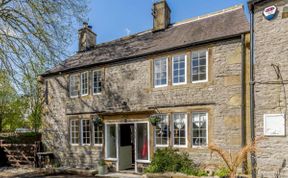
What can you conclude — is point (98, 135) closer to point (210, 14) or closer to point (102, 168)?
point (102, 168)

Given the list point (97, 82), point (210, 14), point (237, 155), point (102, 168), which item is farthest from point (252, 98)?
point (97, 82)

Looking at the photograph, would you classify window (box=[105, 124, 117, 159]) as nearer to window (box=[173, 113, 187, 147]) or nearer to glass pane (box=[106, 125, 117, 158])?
glass pane (box=[106, 125, 117, 158])

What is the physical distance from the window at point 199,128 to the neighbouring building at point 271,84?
90.9 inches

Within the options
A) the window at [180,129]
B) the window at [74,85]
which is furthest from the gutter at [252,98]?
the window at [74,85]

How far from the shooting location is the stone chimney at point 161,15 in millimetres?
16219

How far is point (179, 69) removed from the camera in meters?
12.6

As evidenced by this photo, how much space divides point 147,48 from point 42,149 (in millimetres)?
9666

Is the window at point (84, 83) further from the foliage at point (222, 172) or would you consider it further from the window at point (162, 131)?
the foliage at point (222, 172)

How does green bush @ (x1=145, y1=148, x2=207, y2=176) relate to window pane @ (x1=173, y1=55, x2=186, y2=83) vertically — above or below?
below

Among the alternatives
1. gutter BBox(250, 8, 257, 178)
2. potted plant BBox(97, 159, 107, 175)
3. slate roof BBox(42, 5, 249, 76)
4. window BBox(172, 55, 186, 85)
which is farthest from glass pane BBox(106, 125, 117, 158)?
gutter BBox(250, 8, 257, 178)

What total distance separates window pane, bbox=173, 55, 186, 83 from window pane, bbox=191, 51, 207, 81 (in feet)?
1.55

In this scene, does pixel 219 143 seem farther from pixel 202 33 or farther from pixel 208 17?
pixel 208 17

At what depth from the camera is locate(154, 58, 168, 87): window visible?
13.0 metres

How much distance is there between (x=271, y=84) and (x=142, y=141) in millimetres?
6916
